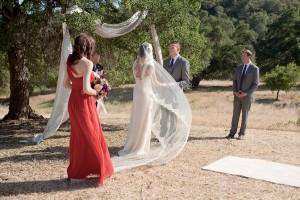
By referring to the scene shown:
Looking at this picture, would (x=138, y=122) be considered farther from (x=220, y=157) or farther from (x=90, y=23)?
(x=90, y=23)

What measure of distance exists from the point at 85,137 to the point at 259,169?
2.97 metres

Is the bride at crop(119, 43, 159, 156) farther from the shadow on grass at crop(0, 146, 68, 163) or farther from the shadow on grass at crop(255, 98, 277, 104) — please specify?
the shadow on grass at crop(255, 98, 277, 104)

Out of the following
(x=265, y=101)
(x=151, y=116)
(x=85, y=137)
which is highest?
(x=151, y=116)

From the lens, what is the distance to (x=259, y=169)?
7.45 meters

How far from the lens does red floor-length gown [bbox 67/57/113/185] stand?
6.42 meters

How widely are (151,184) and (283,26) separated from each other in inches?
1788

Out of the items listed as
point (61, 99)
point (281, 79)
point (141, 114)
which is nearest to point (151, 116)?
point (141, 114)

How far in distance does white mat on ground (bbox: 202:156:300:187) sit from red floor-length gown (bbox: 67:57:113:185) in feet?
6.38

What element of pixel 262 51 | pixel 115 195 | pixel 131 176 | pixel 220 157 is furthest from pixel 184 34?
pixel 262 51

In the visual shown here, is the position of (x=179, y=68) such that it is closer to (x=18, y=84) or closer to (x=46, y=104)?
(x=18, y=84)

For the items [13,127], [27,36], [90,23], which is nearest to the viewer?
[90,23]

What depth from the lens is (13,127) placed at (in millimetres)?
11953

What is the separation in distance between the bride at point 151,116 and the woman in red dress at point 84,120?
106 centimetres

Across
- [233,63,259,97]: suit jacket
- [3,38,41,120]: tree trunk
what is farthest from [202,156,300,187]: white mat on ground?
[3,38,41,120]: tree trunk
